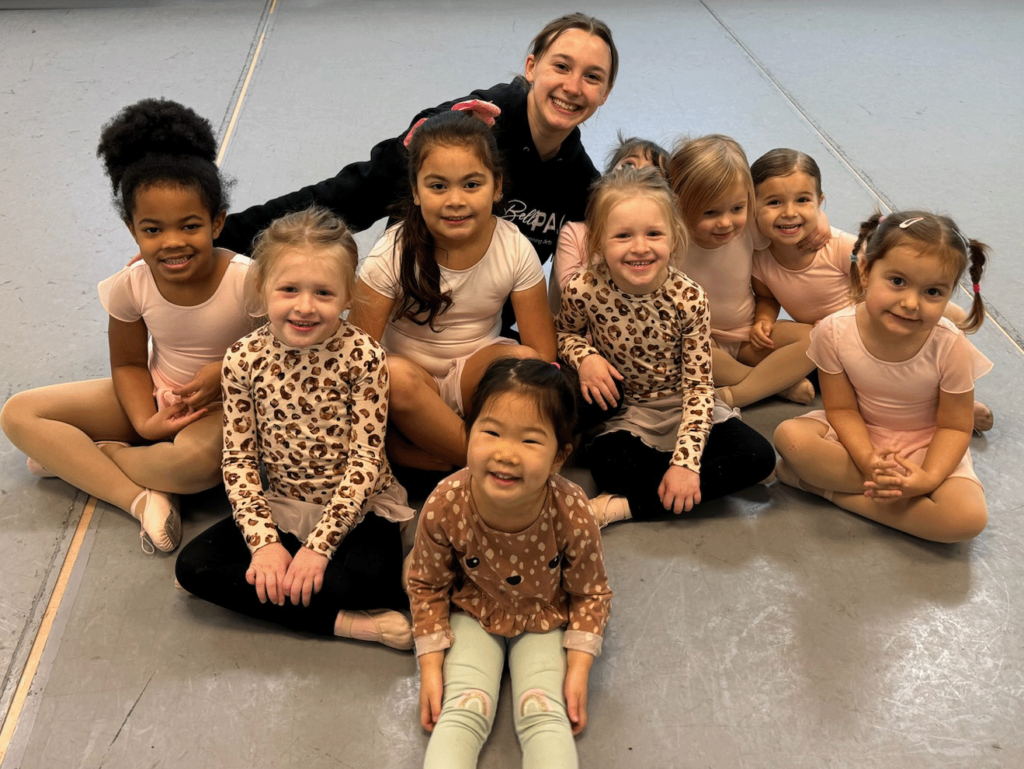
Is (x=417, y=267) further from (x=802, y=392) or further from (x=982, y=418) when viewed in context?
(x=982, y=418)

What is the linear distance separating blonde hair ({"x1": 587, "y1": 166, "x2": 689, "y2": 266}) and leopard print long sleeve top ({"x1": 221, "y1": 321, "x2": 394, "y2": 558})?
0.45 meters

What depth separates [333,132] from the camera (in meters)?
3.20

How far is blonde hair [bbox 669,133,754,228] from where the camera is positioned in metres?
1.78

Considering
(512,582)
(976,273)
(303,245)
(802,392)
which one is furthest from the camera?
(802,392)

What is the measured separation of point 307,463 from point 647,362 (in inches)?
25.8

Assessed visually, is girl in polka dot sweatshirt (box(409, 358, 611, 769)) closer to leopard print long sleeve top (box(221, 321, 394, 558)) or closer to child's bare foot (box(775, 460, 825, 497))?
leopard print long sleeve top (box(221, 321, 394, 558))

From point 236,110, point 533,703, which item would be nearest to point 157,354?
point 533,703

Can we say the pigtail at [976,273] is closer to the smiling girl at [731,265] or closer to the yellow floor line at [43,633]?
the smiling girl at [731,265]

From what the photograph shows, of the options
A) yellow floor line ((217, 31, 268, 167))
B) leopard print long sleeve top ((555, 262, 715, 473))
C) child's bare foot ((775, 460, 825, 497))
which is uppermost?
yellow floor line ((217, 31, 268, 167))

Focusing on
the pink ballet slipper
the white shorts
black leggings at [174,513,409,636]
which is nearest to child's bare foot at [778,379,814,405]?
the white shorts

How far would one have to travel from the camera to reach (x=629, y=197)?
1.65 m

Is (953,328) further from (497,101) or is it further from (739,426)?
(497,101)

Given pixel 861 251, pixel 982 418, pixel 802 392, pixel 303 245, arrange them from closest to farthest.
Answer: pixel 303 245 < pixel 861 251 < pixel 982 418 < pixel 802 392

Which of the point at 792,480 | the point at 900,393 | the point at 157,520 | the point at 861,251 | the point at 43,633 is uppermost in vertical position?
the point at 861,251
